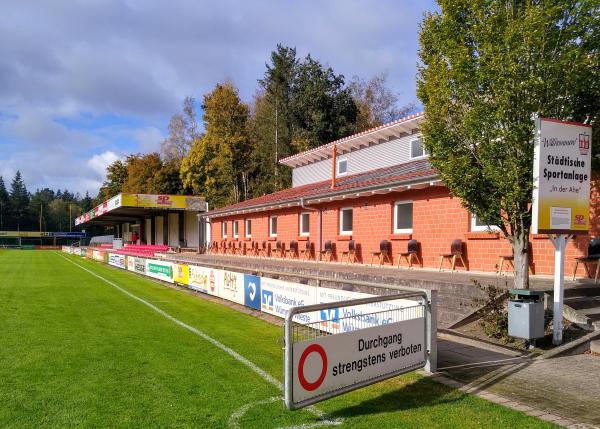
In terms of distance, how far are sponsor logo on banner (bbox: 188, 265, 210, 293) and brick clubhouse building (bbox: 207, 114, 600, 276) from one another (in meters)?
5.66

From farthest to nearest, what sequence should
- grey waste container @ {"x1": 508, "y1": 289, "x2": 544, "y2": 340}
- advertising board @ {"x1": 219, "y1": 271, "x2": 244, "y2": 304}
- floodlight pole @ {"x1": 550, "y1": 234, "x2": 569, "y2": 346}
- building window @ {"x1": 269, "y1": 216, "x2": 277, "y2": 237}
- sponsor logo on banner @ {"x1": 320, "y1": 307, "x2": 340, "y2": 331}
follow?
building window @ {"x1": 269, "y1": 216, "x2": 277, "y2": 237}
advertising board @ {"x1": 219, "y1": 271, "x2": 244, "y2": 304}
floodlight pole @ {"x1": 550, "y1": 234, "x2": 569, "y2": 346}
grey waste container @ {"x1": 508, "y1": 289, "x2": 544, "y2": 340}
sponsor logo on banner @ {"x1": 320, "y1": 307, "x2": 340, "y2": 331}

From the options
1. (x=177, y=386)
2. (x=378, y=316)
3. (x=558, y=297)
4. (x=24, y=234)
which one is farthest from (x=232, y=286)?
(x=24, y=234)

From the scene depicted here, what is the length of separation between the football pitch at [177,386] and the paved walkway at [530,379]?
1.08 ft

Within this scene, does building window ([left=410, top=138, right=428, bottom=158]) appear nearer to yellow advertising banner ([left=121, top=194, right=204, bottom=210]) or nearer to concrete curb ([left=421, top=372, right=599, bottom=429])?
concrete curb ([left=421, top=372, right=599, bottom=429])

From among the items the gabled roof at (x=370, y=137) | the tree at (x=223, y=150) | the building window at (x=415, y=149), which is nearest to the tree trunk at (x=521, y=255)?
the gabled roof at (x=370, y=137)

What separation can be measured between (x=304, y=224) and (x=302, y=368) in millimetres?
18149

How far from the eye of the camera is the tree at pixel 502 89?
755 centimetres

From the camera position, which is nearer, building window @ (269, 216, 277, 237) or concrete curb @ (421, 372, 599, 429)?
concrete curb @ (421, 372, 599, 429)

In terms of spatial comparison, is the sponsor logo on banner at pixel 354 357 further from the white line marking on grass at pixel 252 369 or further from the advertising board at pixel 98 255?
the advertising board at pixel 98 255

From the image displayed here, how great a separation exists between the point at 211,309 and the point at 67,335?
436 cm

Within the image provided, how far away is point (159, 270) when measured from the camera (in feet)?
71.6

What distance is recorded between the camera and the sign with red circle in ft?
15.1

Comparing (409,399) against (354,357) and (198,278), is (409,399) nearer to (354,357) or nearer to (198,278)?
Answer: (354,357)

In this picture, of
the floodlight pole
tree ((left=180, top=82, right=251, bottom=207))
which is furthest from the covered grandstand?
the floodlight pole
